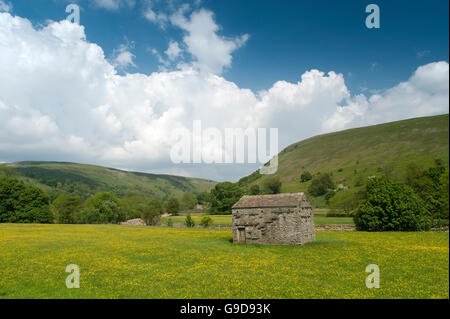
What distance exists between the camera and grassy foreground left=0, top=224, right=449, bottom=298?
15336 mm

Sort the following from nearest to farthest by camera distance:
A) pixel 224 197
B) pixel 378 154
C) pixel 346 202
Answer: pixel 346 202, pixel 224 197, pixel 378 154

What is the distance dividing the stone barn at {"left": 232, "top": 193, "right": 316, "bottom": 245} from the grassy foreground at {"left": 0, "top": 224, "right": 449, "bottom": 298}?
325 centimetres

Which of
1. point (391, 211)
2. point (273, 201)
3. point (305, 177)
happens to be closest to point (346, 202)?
point (391, 211)

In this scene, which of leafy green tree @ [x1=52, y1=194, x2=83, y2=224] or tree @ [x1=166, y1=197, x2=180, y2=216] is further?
tree @ [x1=166, y1=197, x2=180, y2=216]

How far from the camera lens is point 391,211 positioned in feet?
172

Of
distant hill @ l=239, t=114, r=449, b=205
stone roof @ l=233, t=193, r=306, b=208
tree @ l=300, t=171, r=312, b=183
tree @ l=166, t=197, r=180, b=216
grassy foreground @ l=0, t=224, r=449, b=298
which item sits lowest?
tree @ l=166, t=197, r=180, b=216

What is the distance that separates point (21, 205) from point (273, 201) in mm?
75568

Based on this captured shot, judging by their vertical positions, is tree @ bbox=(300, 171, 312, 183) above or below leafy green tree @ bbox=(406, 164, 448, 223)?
above

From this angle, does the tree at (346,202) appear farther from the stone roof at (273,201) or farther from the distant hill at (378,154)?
the stone roof at (273,201)

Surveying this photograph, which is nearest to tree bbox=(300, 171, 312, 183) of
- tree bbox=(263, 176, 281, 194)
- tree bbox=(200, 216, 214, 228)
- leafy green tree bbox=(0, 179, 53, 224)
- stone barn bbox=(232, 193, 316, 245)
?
tree bbox=(263, 176, 281, 194)

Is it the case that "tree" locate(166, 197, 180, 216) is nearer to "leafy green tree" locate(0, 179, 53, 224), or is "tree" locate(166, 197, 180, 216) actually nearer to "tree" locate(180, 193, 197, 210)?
"tree" locate(180, 193, 197, 210)

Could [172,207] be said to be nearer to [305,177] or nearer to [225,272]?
[305,177]

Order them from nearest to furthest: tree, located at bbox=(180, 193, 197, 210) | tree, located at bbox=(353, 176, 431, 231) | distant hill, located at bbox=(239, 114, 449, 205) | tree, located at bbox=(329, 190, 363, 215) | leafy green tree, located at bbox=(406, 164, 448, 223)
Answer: tree, located at bbox=(353, 176, 431, 231) < leafy green tree, located at bbox=(406, 164, 448, 223) < tree, located at bbox=(329, 190, 363, 215) < distant hill, located at bbox=(239, 114, 449, 205) < tree, located at bbox=(180, 193, 197, 210)
